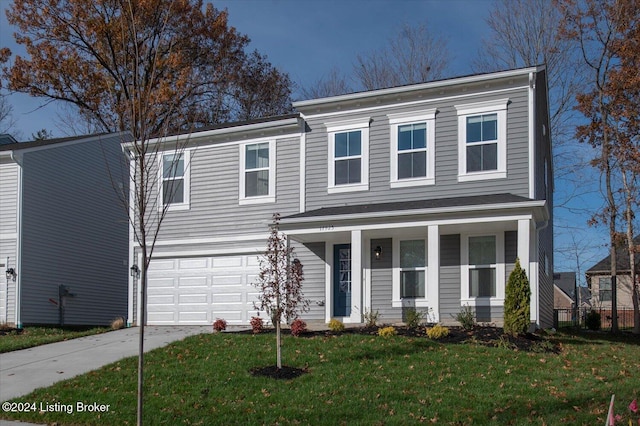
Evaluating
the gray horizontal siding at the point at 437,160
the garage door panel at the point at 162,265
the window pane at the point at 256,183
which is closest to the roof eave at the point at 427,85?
the gray horizontal siding at the point at 437,160

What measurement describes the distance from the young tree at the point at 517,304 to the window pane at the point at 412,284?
3.25 m

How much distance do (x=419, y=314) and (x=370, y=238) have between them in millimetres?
2829

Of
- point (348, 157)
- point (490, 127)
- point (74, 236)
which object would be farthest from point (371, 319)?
point (74, 236)

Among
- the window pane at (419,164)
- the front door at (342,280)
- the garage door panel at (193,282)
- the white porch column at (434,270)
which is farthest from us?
the garage door panel at (193,282)

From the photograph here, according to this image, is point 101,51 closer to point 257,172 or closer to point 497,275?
point 257,172

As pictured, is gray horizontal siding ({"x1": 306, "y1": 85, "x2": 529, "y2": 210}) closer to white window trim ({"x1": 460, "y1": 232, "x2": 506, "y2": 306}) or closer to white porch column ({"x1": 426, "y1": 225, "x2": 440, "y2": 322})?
white window trim ({"x1": 460, "y1": 232, "x2": 506, "y2": 306})

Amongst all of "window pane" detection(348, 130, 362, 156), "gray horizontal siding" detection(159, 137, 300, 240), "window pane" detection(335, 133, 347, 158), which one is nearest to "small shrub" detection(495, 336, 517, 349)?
"window pane" detection(348, 130, 362, 156)

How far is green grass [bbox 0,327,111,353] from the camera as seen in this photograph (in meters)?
15.9

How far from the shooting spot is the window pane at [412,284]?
55.2 feet

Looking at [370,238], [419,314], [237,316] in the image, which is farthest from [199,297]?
[419,314]

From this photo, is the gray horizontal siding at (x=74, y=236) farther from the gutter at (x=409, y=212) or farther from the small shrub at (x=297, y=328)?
the small shrub at (x=297, y=328)

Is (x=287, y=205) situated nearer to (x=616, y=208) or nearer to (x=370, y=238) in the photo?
(x=370, y=238)

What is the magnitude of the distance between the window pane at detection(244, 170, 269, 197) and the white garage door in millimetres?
1763

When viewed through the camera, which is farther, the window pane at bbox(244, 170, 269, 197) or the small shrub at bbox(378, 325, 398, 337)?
the window pane at bbox(244, 170, 269, 197)
